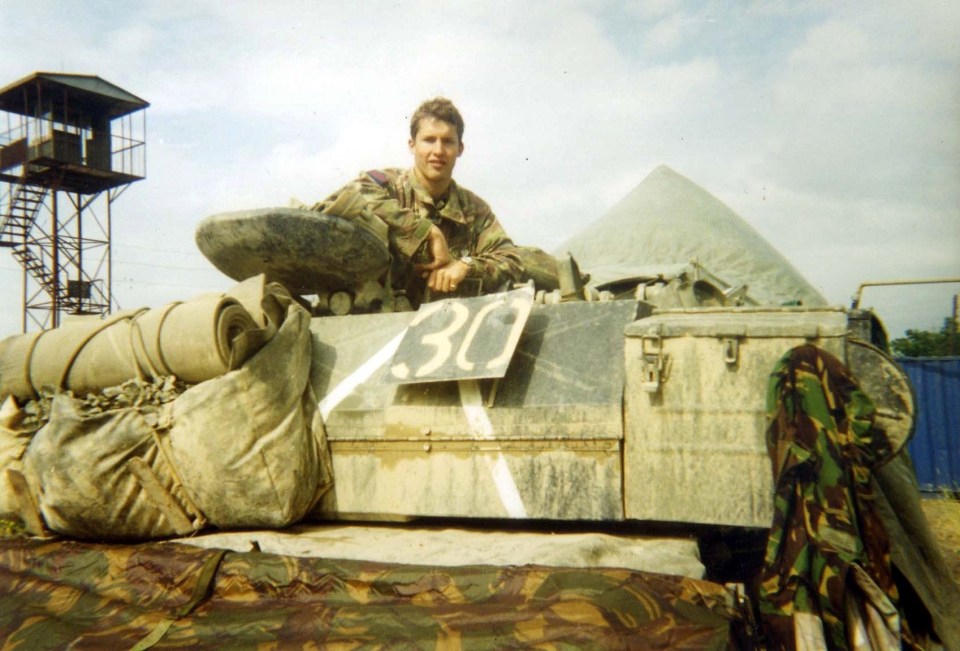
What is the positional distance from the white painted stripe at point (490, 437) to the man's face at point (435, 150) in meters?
1.59

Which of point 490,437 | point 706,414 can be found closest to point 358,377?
point 490,437

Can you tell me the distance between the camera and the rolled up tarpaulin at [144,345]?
2748 mm

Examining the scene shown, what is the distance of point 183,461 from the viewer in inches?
105

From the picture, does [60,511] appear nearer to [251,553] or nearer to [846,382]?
[251,553]

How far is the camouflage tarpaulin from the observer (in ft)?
6.30

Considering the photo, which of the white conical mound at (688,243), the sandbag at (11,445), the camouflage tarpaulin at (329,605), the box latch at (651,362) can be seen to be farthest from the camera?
the white conical mound at (688,243)

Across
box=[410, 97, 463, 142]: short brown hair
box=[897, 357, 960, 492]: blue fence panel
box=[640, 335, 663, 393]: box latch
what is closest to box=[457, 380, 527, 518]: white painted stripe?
box=[640, 335, 663, 393]: box latch

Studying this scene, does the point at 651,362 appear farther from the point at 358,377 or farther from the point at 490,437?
the point at 358,377

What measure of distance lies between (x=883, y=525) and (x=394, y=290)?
220 cm

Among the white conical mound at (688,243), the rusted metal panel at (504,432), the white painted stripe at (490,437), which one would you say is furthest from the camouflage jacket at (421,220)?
the white conical mound at (688,243)

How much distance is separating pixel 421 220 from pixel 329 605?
5.98 feet

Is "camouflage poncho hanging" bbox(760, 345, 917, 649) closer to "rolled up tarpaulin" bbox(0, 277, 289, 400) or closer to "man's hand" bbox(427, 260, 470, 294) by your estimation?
"man's hand" bbox(427, 260, 470, 294)

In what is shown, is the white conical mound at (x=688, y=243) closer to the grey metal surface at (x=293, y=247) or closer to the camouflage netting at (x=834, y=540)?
the grey metal surface at (x=293, y=247)

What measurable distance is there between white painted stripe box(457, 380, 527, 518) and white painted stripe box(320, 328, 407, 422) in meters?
0.41
